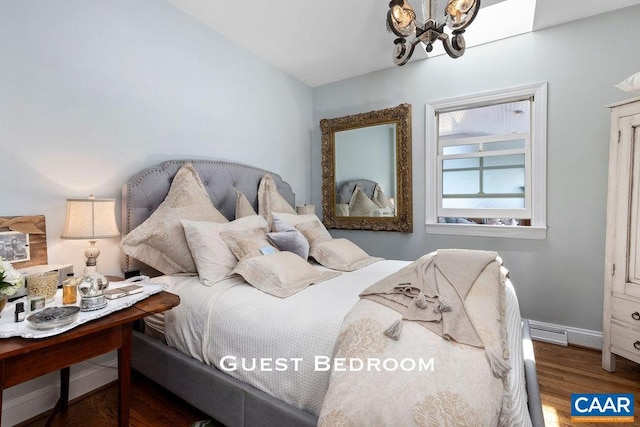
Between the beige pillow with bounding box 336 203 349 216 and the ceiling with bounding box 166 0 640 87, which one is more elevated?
the ceiling with bounding box 166 0 640 87

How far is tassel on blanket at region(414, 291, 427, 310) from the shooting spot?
3.95ft

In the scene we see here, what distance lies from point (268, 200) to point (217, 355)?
1.56 meters

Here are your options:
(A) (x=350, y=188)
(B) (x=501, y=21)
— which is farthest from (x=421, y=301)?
(B) (x=501, y=21)

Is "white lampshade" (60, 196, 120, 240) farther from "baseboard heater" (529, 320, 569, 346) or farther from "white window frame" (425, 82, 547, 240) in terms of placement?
"baseboard heater" (529, 320, 569, 346)

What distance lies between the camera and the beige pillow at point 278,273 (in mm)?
1584

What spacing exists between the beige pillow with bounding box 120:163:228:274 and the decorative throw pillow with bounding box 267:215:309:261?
44 cm

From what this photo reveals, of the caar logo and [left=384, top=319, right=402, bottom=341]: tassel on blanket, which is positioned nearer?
[left=384, top=319, right=402, bottom=341]: tassel on blanket

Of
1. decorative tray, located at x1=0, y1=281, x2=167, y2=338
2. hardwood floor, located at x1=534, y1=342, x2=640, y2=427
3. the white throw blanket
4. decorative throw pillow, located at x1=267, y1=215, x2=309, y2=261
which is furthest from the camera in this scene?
decorative throw pillow, located at x1=267, y1=215, x2=309, y2=261

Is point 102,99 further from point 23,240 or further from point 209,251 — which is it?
point 209,251

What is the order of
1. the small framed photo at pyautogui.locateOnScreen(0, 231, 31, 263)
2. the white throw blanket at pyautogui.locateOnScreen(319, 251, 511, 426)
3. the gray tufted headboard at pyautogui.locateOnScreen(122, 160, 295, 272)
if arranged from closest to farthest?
the white throw blanket at pyautogui.locateOnScreen(319, 251, 511, 426), the small framed photo at pyautogui.locateOnScreen(0, 231, 31, 263), the gray tufted headboard at pyautogui.locateOnScreen(122, 160, 295, 272)

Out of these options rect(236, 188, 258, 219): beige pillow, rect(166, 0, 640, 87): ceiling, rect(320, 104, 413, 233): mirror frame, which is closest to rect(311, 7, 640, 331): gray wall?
rect(166, 0, 640, 87): ceiling

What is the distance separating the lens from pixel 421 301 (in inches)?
47.9

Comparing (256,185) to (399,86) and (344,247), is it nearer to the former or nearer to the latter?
(344,247)

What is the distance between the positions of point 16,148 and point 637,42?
4.00 metres
